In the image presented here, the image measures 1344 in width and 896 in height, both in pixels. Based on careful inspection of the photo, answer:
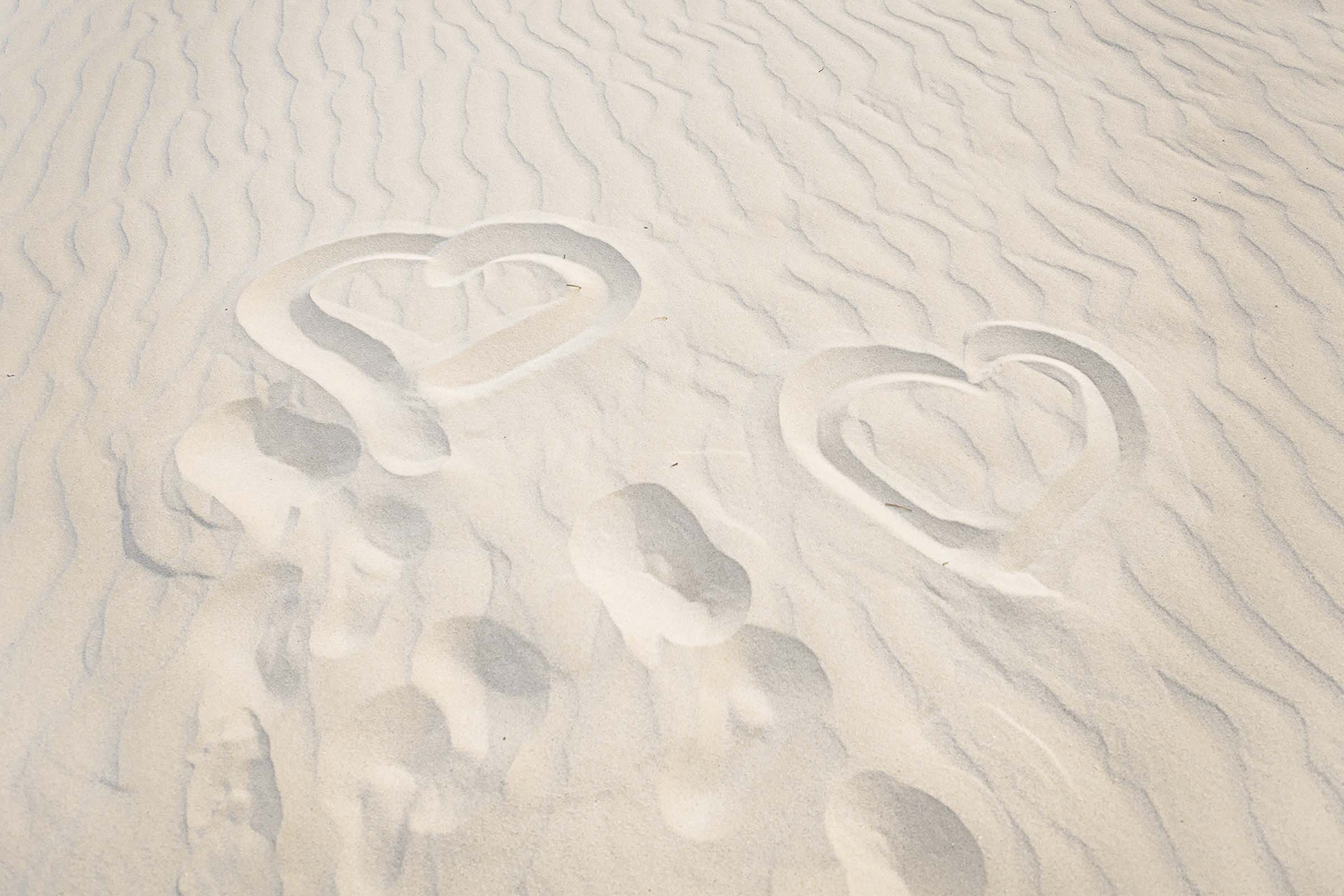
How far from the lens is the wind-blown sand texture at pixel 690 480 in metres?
1.95

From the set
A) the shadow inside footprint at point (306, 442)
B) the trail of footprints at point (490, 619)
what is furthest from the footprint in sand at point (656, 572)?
the shadow inside footprint at point (306, 442)

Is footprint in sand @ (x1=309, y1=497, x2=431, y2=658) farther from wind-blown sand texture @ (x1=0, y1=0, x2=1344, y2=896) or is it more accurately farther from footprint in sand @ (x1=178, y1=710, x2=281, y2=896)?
footprint in sand @ (x1=178, y1=710, x2=281, y2=896)

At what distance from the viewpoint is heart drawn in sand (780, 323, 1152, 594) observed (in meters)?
2.36

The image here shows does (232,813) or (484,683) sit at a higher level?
(484,683)

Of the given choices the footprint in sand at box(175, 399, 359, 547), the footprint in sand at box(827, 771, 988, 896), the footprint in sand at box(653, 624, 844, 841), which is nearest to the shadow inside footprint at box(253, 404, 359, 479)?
the footprint in sand at box(175, 399, 359, 547)

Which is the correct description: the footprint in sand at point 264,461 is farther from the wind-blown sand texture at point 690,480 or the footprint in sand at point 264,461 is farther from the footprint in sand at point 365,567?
the footprint in sand at point 365,567

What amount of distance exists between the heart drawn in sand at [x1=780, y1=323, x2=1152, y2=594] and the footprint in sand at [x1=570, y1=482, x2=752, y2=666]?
396mm

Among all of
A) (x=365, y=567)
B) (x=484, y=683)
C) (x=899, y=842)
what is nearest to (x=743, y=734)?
(x=899, y=842)

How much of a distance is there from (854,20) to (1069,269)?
198 cm

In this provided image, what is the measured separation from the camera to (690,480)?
99.3 inches

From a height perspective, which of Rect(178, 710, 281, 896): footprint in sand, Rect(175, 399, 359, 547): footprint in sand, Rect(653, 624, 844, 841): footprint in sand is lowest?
Rect(178, 710, 281, 896): footprint in sand

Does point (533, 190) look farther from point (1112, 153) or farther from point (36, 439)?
point (1112, 153)

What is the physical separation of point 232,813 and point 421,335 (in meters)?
1.50

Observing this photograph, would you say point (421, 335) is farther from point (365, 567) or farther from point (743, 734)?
point (743, 734)
